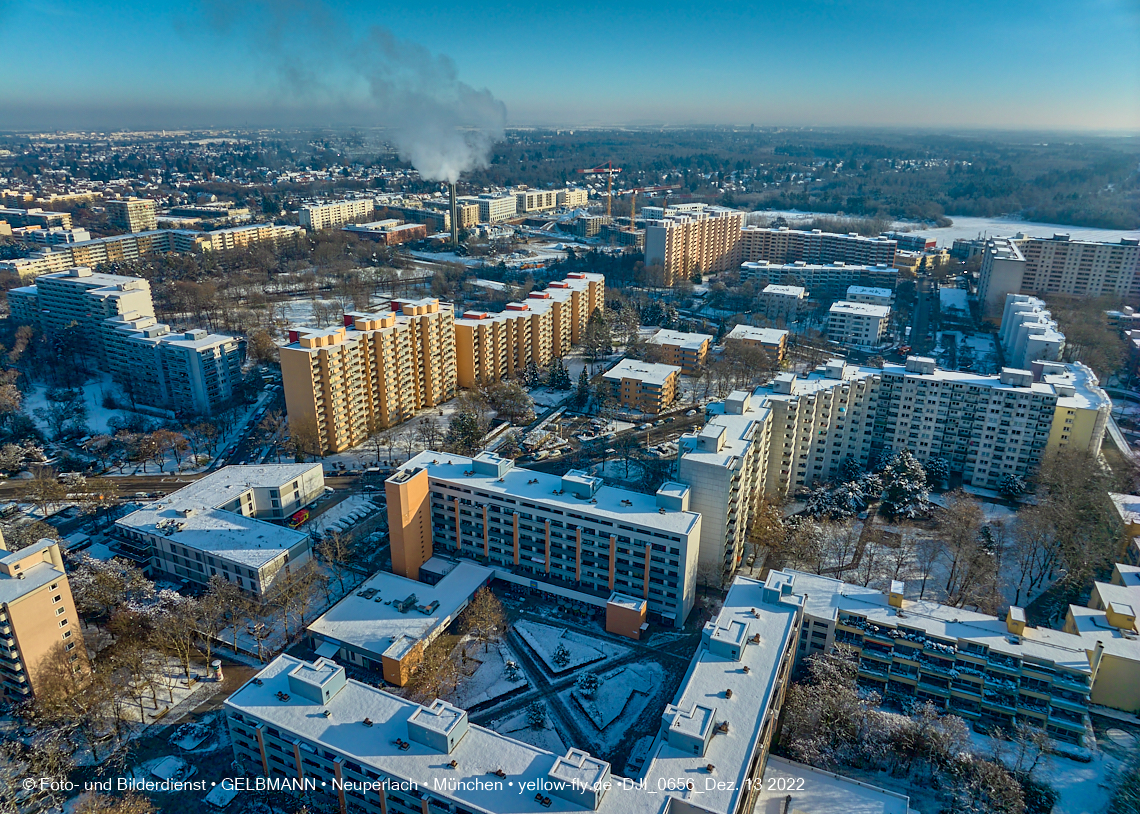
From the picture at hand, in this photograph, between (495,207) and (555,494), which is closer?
(555,494)

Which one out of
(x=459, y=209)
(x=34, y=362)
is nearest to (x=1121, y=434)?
(x=34, y=362)

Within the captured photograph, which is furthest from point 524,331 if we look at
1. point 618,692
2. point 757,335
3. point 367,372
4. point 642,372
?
point 618,692

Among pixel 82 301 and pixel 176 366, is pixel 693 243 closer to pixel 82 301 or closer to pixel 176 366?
pixel 176 366

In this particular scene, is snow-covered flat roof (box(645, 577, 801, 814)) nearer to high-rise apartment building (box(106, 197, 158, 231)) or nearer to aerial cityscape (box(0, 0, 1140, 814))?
aerial cityscape (box(0, 0, 1140, 814))

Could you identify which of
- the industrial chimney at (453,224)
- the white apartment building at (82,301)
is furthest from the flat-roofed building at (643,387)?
the industrial chimney at (453,224)

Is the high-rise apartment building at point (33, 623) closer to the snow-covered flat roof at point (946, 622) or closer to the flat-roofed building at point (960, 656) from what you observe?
the flat-roofed building at point (960, 656)

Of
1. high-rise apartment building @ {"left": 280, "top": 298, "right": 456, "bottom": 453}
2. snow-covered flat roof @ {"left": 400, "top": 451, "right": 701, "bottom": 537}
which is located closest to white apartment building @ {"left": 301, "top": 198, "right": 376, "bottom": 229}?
high-rise apartment building @ {"left": 280, "top": 298, "right": 456, "bottom": 453}

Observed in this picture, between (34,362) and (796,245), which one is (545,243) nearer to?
(796,245)
